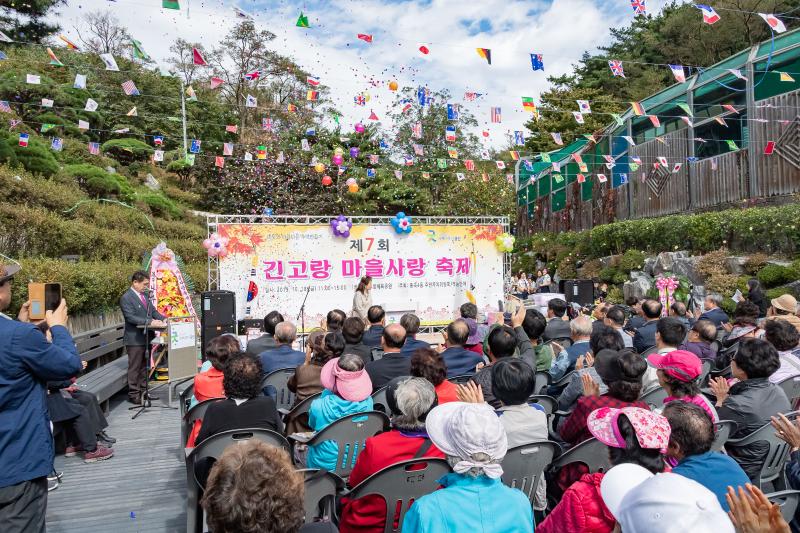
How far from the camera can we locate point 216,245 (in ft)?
32.5

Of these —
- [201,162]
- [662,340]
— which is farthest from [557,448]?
[201,162]

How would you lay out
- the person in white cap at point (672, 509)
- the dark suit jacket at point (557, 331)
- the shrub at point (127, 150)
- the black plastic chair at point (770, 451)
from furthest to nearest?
1. the shrub at point (127, 150)
2. the dark suit jacket at point (557, 331)
3. the black plastic chair at point (770, 451)
4. the person in white cap at point (672, 509)

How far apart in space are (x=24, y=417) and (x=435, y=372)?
192 centimetres

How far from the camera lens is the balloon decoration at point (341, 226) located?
10.6 meters

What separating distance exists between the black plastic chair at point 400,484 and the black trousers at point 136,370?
15.8 feet

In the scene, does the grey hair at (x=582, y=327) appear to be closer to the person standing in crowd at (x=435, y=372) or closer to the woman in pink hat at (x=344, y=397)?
the person standing in crowd at (x=435, y=372)

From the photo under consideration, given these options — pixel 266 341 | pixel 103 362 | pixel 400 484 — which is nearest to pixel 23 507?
pixel 400 484

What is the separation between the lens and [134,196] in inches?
627

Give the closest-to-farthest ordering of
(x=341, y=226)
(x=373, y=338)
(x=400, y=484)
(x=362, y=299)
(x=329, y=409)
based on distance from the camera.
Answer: (x=400, y=484)
(x=329, y=409)
(x=373, y=338)
(x=362, y=299)
(x=341, y=226)

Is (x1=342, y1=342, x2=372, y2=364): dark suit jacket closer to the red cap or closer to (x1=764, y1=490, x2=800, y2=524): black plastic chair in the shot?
the red cap

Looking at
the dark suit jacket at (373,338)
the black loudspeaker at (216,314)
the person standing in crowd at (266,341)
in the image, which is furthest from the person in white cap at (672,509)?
the black loudspeaker at (216,314)

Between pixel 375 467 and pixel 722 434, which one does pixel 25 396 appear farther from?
pixel 722 434

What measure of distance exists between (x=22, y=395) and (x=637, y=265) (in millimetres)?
13029

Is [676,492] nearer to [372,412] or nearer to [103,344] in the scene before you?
[372,412]
